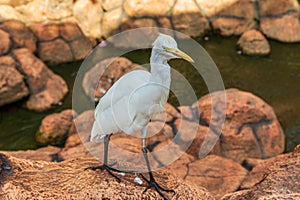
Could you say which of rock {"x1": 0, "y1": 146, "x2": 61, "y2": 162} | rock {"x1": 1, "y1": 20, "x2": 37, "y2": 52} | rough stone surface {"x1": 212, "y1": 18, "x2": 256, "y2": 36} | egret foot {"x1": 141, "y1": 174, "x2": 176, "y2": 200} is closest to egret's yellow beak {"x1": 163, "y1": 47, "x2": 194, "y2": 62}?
egret foot {"x1": 141, "y1": 174, "x2": 176, "y2": 200}

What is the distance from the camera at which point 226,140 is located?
4.64m

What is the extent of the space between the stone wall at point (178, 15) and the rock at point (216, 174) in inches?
140

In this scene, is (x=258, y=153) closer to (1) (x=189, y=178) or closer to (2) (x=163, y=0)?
(1) (x=189, y=178)

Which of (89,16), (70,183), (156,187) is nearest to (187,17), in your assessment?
(89,16)

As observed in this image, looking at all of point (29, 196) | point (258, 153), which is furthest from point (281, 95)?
point (29, 196)

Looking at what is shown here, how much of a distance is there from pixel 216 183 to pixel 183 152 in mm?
503

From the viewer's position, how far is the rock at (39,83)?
580 cm

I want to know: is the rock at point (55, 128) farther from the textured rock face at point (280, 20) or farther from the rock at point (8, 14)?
the textured rock face at point (280, 20)

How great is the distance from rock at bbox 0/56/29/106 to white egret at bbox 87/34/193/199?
3.34m

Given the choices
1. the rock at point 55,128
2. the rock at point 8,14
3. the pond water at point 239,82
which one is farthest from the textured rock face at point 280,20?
the rock at point 8,14

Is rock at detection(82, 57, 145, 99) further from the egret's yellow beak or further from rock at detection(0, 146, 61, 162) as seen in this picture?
the egret's yellow beak

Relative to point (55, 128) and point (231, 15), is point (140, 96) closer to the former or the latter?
point (55, 128)

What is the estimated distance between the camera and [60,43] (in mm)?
6684

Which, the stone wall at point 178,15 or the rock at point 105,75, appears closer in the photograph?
the rock at point 105,75
